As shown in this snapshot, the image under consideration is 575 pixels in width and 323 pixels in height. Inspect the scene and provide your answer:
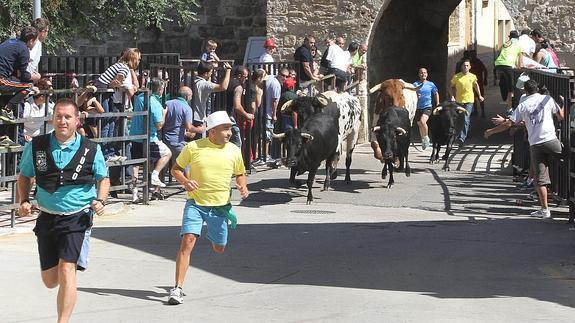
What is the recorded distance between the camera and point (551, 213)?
16469 millimetres

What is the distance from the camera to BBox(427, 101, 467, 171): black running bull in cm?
2286

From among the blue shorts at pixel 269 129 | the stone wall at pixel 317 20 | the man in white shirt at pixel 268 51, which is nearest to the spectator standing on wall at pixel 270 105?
the blue shorts at pixel 269 129

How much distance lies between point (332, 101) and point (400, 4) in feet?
43.2

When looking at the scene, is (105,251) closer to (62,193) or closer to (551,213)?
(62,193)

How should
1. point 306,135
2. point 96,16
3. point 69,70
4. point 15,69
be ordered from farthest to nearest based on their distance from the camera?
point 96,16
point 69,70
point 306,135
point 15,69

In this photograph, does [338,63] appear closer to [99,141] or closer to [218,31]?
[218,31]

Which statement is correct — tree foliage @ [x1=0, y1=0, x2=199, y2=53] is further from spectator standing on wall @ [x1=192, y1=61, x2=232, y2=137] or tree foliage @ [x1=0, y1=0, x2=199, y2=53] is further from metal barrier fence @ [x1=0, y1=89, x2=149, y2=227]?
metal barrier fence @ [x1=0, y1=89, x2=149, y2=227]

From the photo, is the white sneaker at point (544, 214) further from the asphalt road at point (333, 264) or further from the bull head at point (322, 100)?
the bull head at point (322, 100)

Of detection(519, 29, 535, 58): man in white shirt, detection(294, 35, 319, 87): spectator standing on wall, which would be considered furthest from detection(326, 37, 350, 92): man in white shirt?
detection(519, 29, 535, 58): man in white shirt

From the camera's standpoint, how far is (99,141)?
15578 mm

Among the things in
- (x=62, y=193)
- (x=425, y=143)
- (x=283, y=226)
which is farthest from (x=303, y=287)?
(x=425, y=143)

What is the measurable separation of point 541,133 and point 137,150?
5.44m

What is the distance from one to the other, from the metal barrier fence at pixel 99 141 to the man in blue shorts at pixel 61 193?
498 cm

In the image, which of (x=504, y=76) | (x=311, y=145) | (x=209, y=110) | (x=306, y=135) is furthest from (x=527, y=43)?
(x=306, y=135)
